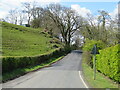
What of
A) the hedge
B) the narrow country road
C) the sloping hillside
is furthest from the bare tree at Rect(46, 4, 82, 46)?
the narrow country road

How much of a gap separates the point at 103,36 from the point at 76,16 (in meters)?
25.9

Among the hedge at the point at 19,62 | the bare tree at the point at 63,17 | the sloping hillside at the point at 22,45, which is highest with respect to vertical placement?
the bare tree at the point at 63,17

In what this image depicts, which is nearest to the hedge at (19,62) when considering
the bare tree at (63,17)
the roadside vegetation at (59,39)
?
the roadside vegetation at (59,39)

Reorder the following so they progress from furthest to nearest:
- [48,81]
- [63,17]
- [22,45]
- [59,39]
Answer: [59,39]
[63,17]
[22,45]
[48,81]

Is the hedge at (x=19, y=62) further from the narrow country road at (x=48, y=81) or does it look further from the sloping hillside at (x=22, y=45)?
the sloping hillside at (x=22, y=45)

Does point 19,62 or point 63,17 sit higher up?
point 63,17

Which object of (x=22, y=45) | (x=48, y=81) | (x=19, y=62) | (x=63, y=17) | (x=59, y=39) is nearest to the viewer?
(x=48, y=81)

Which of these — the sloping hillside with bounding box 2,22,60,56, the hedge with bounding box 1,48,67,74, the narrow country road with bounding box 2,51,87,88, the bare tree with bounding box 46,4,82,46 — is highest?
the bare tree with bounding box 46,4,82,46

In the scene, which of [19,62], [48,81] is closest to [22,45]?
[19,62]

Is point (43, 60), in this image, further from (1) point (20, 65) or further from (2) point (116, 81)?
(2) point (116, 81)

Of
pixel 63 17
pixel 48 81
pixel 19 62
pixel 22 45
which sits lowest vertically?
pixel 48 81

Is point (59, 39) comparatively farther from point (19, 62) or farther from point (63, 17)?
point (19, 62)

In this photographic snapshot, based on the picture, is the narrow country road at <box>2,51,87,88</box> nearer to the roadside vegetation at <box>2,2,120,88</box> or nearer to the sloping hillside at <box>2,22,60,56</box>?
the roadside vegetation at <box>2,2,120,88</box>

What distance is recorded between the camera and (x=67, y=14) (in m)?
59.4
